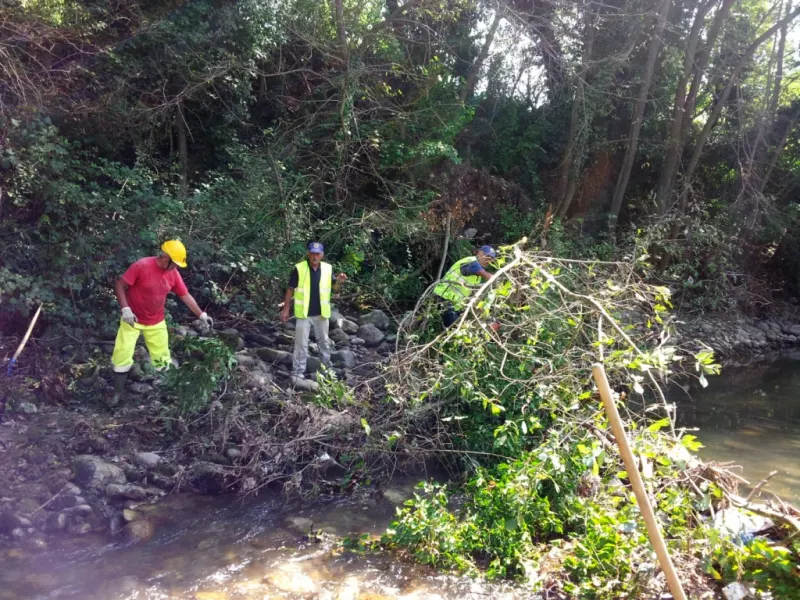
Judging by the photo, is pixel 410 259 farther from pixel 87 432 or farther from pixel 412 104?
pixel 87 432

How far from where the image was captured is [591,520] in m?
3.79

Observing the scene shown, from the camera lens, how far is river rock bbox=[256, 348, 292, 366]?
675cm

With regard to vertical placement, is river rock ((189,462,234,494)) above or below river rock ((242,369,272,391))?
below

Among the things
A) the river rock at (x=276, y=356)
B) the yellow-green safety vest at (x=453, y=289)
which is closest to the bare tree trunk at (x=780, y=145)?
the yellow-green safety vest at (x=453, y=289)

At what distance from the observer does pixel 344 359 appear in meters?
6.95

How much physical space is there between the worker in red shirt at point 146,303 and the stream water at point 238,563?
1590 millimetres

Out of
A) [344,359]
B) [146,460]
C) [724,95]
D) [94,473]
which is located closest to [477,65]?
[724,95]

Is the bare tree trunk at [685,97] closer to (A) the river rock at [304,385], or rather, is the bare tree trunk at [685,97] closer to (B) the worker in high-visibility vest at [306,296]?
(B) the worker in high-visibility vest at [306,296]

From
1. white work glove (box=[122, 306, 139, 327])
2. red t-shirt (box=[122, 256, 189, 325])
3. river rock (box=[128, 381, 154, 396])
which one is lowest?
river rock (box=[128, 381, 154, 396])

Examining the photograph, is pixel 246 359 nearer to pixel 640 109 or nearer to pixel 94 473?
pixel 94 473

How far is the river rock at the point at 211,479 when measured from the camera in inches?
180

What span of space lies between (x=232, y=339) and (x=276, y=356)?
624mm

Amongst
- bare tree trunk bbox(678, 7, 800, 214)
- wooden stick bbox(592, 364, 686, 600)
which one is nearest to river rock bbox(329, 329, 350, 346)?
wooden stick bbox(592, 364, 686, 600)

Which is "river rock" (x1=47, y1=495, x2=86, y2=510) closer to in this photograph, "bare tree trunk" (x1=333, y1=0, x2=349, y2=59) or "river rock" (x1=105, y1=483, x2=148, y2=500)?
"river rock" (x1=105, y1=483, x2=148, y2=500)
